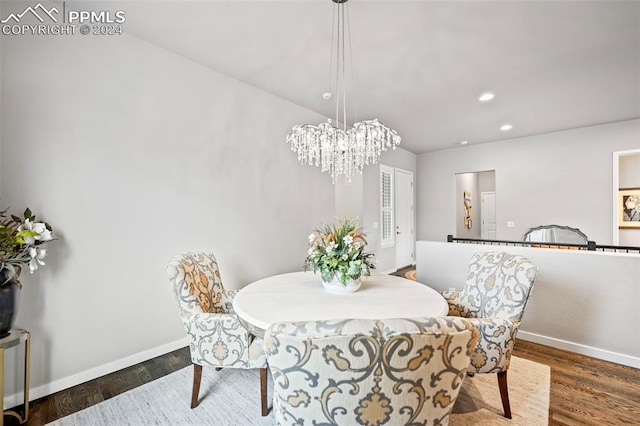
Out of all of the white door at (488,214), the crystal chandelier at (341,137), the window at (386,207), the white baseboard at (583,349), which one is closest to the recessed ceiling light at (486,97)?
the crystal chandelier at (341,137)

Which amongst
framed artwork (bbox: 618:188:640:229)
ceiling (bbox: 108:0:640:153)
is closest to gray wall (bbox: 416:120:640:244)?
ceiling (bbox: 108:0:640:153)

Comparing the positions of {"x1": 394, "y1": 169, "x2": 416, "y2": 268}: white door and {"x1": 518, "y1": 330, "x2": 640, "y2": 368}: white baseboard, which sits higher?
{"x1": 394, "y1": 169, "x2": 416, "y2": 268}: white door

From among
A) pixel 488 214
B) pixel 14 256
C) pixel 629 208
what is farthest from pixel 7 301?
pixel 488 214

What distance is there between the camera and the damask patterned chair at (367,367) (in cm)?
77

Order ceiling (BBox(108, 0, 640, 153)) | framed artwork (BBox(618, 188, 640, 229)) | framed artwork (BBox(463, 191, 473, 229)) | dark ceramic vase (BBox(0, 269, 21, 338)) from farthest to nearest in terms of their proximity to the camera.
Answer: framed artwork (BBox(463, 191, 473, 229)), framed artwork (BBox(618, 188, 640, 229)), ceiling (BBox(108, 0, 640, 153)), dark ceramic vase (BBox(0, 269, 21, 338))

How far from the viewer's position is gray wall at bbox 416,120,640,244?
4.66m

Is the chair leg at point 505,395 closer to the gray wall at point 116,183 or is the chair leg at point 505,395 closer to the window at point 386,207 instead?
the gray wall at point 116,183

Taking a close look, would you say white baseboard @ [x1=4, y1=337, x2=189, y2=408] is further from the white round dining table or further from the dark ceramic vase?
the white round dining table

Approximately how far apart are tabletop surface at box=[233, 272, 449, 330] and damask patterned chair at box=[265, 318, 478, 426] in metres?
0.52

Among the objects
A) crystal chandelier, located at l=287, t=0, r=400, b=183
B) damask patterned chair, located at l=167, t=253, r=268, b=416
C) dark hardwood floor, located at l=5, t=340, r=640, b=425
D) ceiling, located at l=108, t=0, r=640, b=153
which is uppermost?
ceiling, located at l=108, t=0, r=640, b=153

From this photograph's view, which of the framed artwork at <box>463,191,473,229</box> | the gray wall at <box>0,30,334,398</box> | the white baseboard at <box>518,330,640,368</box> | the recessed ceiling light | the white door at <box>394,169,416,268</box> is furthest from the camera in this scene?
the framed artwork at <box>463,191,473,229</box>

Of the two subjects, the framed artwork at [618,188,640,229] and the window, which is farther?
the window

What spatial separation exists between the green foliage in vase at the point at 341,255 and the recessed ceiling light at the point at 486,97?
2.97m

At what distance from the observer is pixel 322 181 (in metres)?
4.29
